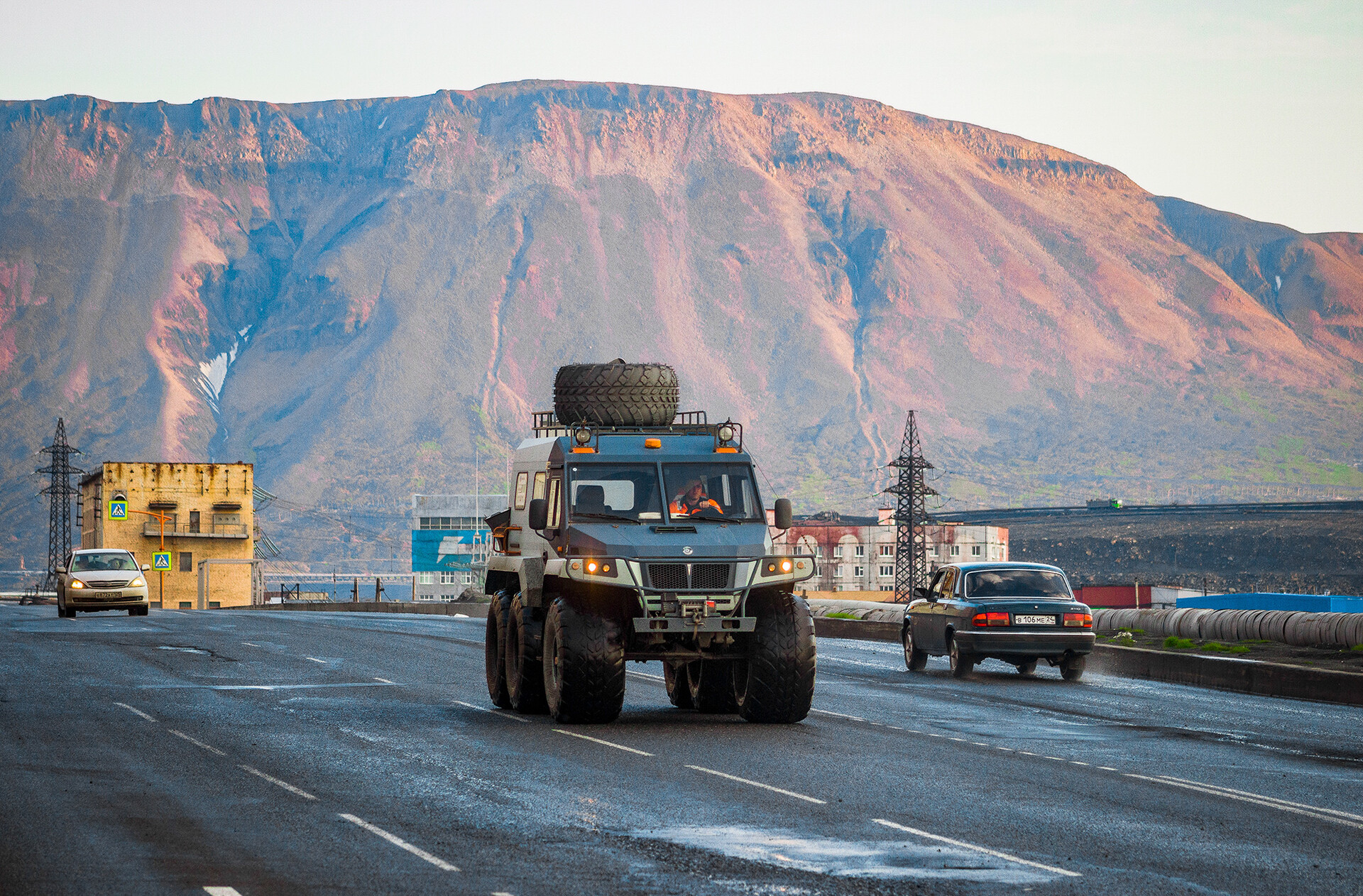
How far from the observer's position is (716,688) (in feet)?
67.2

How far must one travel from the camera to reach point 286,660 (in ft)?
95.6

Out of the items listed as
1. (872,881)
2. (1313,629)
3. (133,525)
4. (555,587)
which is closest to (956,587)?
(1313,629)

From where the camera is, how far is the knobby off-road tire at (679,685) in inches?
825

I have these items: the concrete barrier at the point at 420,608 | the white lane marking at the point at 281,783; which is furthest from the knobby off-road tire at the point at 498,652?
the concrete barrier at the point at 420,608

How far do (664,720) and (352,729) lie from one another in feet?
12.0

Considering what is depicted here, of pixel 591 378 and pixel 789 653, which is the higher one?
pixel 591 378

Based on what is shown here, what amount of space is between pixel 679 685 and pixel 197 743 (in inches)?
257

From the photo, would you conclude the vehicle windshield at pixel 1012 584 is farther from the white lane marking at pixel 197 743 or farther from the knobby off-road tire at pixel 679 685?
the white lane marking at pixel 197 743

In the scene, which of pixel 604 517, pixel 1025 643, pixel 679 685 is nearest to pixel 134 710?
pixel 604 517

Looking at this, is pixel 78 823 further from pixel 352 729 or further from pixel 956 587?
pixel 956 587

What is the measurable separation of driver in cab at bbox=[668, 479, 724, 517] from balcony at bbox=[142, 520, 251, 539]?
11414 cm

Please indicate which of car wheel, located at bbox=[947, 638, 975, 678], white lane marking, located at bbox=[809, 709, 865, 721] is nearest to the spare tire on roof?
white lane marking, located at bbox=[809, 709, 865, 721]

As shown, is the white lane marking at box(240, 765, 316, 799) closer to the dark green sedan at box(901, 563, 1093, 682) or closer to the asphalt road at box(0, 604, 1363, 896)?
the asphalt road at box(0, 604, 1363, 896)

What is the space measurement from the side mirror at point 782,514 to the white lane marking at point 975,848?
6.29 meters
